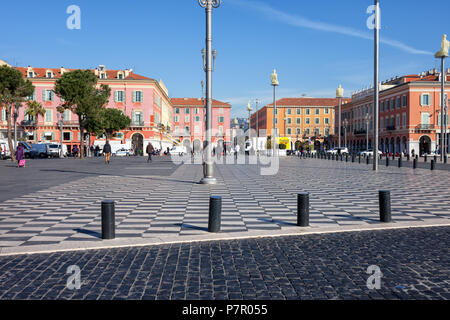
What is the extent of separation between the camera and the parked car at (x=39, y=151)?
54438 mm

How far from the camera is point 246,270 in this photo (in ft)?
16.9

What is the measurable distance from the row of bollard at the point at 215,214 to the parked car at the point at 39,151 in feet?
170

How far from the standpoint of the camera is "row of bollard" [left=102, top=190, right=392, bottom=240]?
7.00 metres

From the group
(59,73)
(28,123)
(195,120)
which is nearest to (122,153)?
(28,123)

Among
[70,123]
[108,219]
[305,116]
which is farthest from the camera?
[305,116]

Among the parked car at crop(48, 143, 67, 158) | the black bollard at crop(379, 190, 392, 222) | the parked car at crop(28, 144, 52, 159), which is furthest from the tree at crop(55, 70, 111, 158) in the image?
the black bollard at crop(379, 190, 392, 222)

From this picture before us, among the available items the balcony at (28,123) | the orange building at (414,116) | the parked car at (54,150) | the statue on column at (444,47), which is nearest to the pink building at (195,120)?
the balcony at (28,123)

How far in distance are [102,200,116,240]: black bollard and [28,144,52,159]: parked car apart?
2034 inches

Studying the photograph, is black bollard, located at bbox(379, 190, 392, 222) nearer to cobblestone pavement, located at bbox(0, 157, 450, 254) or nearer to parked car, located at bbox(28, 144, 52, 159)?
cobblestone pavement, located at bbox(0, 157, 450, 254)

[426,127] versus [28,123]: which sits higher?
[28,123]

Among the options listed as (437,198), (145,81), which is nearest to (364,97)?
(145,81)

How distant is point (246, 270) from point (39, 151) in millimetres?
54423

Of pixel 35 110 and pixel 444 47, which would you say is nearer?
pixel 444 47

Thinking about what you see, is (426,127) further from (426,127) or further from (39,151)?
(39,151)
